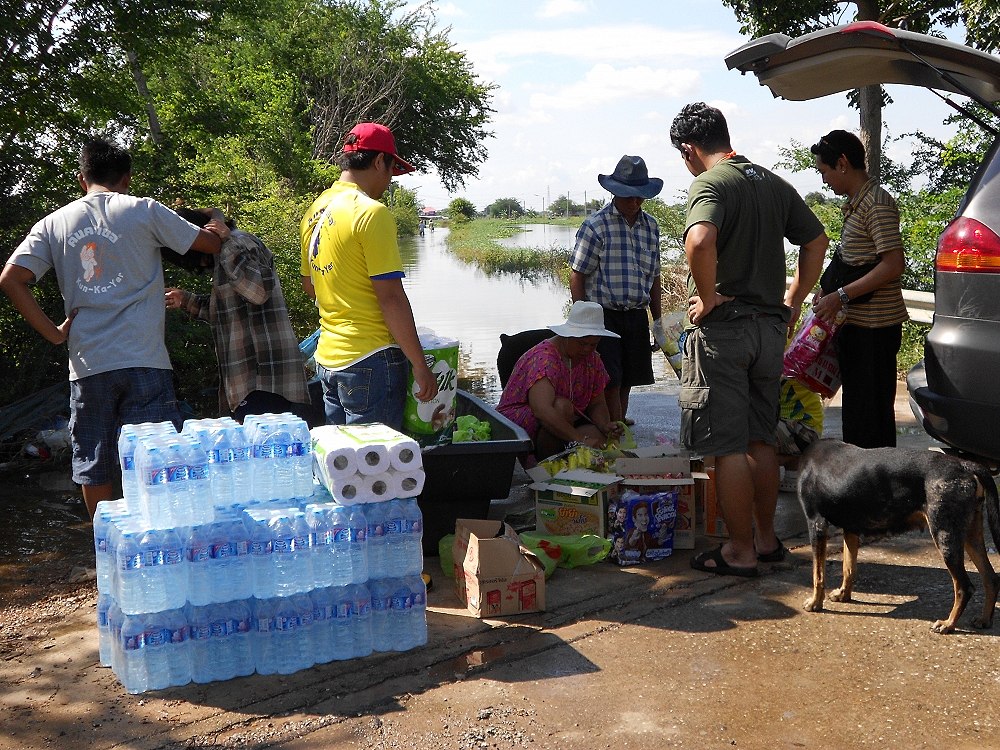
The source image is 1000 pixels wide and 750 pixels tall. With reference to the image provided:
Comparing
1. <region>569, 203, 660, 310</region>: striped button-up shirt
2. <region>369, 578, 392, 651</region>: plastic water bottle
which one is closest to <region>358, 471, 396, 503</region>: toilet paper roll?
<region>369, 578, 392, 651</region>: plastic water bottle

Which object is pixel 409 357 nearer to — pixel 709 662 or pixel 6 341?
pixel 709 662

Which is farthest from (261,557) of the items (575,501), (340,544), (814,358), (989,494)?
(814,358)

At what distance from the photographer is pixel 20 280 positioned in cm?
456

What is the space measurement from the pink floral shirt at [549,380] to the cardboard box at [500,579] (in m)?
1.73

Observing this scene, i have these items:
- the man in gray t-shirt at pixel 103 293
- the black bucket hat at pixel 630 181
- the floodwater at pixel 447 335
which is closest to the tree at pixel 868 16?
the floodwater at pixel 447 335

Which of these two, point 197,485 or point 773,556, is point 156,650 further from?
point 773,556

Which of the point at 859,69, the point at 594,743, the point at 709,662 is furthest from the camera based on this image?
the point at 859,69

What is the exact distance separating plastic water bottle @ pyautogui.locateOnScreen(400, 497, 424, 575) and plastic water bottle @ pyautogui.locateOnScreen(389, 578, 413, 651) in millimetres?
67

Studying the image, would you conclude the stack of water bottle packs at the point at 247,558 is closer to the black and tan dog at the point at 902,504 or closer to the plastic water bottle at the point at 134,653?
the plastic water bottle at the point at 134,653

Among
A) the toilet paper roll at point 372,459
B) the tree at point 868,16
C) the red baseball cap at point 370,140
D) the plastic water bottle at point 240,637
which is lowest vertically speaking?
the plastic water bottle at point 240,637

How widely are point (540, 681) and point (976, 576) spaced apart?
7.96 ft

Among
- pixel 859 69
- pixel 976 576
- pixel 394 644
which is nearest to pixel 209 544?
pixel 394 644

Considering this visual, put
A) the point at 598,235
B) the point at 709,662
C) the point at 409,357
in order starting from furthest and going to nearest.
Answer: the point at 598,235
the point at 409,357
the point at 709,662

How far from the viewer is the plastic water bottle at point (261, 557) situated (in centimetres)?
382
